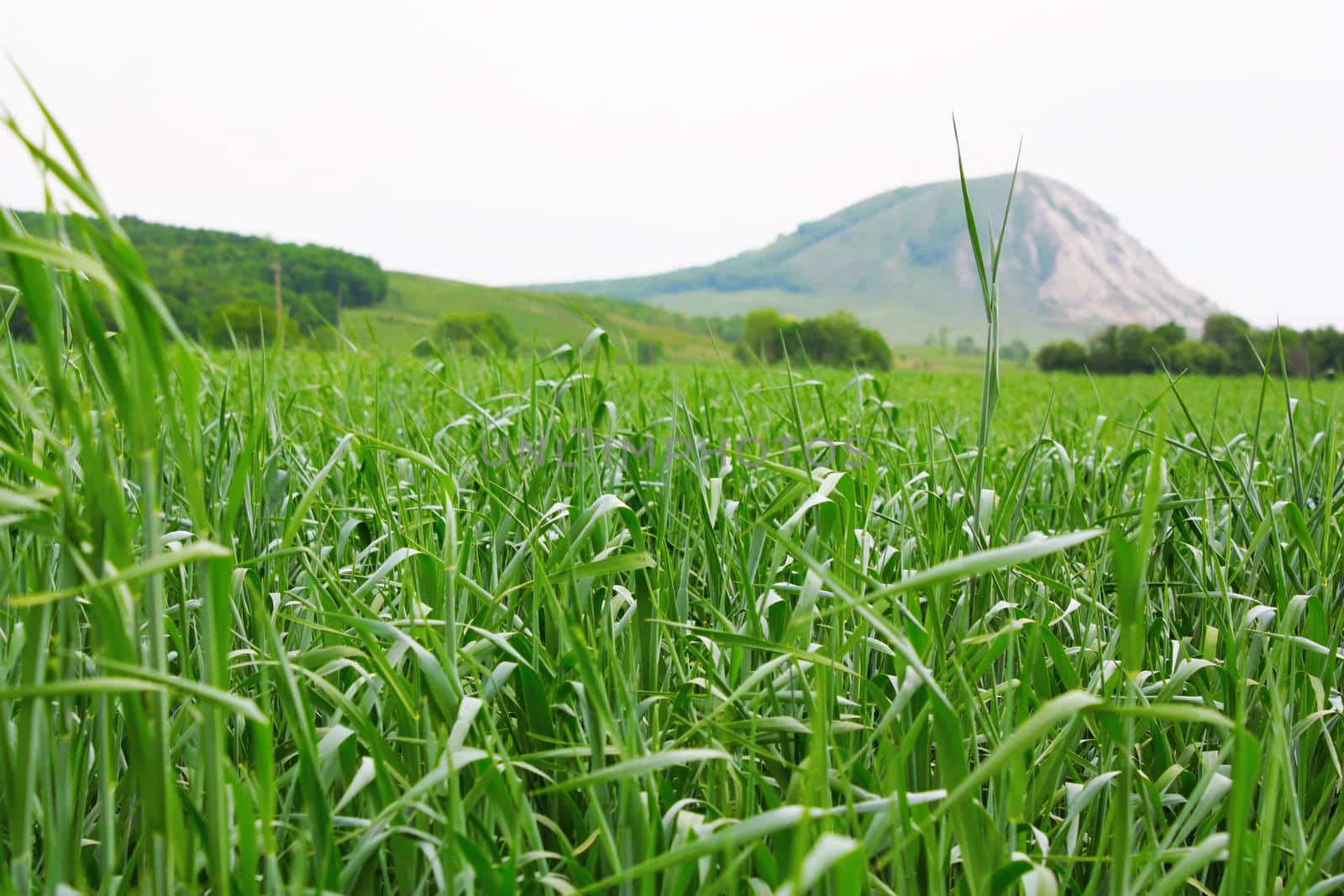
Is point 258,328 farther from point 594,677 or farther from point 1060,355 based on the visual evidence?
point 1060,355

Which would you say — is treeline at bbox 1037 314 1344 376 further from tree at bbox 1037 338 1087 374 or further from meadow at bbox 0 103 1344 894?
meadow at bbox 0 103 1344 894

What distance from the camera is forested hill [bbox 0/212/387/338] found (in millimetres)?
42188

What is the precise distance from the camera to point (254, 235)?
63.6 metres

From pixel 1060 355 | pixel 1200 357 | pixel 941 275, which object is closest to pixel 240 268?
pixel 1060 355

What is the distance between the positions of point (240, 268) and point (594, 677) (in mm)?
57355

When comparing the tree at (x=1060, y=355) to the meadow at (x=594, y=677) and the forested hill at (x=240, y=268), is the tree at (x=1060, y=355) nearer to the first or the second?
the forested hill at (x=240, y=268)

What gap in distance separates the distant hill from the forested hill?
281ft

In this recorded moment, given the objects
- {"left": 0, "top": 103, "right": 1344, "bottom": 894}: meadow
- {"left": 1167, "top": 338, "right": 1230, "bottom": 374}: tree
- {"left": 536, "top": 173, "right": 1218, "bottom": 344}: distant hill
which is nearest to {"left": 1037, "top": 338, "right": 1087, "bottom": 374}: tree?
{"left": 1167, "top": 338, "right": 1230, "bottom": 374}: tree

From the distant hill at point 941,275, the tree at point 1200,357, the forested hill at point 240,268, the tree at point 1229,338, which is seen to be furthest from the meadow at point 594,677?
the distant hill at point 941,275

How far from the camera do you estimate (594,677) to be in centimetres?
78

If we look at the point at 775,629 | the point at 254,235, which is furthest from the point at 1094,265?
the point at 775,629

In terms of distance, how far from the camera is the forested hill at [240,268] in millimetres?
42188

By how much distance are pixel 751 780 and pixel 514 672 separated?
0.47 meters

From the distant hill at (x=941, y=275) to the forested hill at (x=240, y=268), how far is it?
85522 mm
